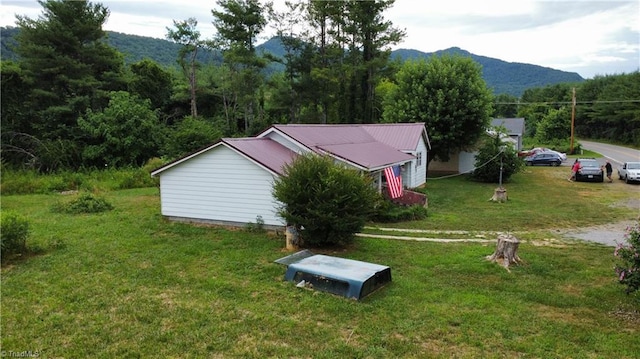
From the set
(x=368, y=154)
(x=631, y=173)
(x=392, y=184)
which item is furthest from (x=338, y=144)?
(x=631, y=173)

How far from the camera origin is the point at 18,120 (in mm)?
30844

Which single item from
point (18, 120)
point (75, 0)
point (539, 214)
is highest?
point (75, 0)

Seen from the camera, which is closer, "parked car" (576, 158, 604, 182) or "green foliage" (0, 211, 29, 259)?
"green foliage" (0, 211, 29, 259)

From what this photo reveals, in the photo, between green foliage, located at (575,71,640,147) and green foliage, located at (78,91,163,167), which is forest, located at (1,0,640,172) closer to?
green foliage, located at (78,91,163,167)

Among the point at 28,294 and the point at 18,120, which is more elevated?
the point at 18,120

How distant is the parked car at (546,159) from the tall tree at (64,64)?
35.0m

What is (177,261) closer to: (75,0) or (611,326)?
(611,326)

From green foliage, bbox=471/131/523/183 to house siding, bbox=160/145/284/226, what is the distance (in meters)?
18.5

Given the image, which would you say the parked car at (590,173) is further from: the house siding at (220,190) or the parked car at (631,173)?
the house siding at (220,190)

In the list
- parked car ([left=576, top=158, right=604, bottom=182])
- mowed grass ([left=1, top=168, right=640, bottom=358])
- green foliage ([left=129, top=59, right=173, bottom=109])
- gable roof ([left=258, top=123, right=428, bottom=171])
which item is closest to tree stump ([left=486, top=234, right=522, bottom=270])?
mowed grass ([left=1, top=168, right=640, bottom=358])

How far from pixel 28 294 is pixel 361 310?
601 centimetres

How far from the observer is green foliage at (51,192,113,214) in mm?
15320

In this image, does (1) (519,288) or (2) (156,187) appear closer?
(1) (519,288)

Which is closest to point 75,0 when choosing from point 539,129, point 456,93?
point 456,93
